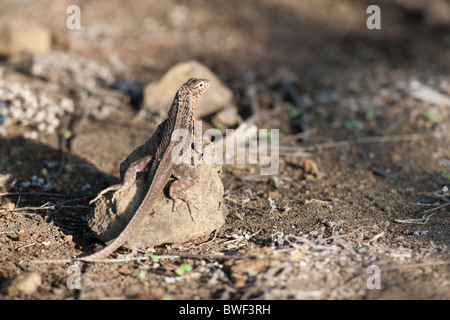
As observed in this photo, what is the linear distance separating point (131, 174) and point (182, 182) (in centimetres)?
62

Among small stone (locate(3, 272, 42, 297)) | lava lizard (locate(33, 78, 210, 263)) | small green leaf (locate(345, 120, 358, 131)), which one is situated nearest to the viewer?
small stone (locate(3, 272, 42, 297))

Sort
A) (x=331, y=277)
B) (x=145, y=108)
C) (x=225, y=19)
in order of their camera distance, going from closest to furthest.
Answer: (x=331, y=277)
(x=145, y=108)
(x=225, y=19)

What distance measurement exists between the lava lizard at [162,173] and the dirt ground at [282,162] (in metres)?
0.28

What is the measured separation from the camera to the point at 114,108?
9.21 metres

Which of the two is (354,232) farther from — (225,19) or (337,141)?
(225,19)

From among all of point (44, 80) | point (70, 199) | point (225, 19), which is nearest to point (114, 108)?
point (44, 80)

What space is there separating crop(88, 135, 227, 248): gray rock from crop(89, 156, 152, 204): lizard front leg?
7 centimetres

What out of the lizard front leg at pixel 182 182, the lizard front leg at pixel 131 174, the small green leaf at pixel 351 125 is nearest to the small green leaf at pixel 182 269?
the lizard front leg at pixel 182 182

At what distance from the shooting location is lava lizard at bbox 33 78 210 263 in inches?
192

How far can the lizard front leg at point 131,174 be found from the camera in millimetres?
5148

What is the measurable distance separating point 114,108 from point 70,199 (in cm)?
331

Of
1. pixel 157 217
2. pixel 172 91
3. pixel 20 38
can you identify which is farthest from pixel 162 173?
pixel 20 38

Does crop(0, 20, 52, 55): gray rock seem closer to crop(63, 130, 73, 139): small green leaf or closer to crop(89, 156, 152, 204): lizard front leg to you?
crop(63, 130, 73, 139): small green leaf

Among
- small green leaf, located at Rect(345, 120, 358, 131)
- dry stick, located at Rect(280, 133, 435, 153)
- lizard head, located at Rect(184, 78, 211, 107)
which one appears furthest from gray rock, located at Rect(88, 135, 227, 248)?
small green leaf, located at Rect(345, 120, 358, 131)
